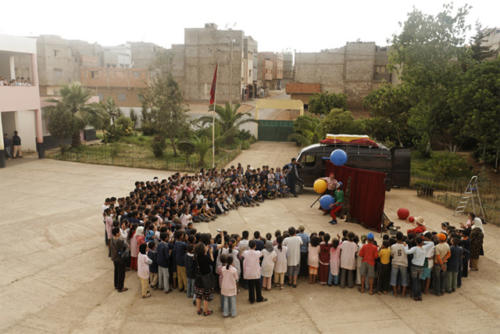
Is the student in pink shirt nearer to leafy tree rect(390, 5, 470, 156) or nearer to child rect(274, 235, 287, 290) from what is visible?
child rect(274, 235, 287, 290)

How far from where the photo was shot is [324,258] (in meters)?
10.5

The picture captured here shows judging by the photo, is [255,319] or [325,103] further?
[325,103]

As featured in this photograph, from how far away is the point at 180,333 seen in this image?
8414mm

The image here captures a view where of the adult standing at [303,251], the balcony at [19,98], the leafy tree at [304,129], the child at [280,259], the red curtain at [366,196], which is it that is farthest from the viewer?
the leafy tree at [304,129]

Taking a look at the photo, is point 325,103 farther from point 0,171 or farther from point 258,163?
point 0,171

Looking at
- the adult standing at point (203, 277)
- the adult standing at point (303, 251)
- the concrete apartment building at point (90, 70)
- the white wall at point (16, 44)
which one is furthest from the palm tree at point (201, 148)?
the concrete apartment building at point (90, 70)

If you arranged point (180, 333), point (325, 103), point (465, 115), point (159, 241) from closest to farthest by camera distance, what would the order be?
1. point (180, 333)
2. point (159, 241)
3. point (465, 115)
4. point (325, 103)

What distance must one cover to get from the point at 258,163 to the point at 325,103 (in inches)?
685

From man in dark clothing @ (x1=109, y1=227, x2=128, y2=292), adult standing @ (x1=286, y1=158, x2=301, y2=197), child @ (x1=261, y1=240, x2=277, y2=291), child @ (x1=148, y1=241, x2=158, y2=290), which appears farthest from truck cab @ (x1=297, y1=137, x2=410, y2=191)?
man in dark clothing @ (x1=109, y1=227, x2=128, y2=292)

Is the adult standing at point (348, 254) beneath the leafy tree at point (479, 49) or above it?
beneath

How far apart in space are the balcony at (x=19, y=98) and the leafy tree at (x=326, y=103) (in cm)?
2618

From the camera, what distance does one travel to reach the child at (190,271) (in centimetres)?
938

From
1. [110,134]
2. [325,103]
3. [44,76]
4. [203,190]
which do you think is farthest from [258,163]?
[44,76]

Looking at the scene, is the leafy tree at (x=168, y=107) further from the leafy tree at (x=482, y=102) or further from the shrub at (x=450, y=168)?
the leafy tree at (x=482, y=102)
